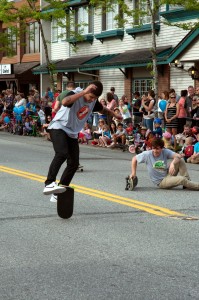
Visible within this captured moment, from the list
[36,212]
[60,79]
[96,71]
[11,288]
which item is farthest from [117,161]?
[60,79]

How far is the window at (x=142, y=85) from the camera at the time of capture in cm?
3055

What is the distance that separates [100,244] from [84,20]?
1148 inches

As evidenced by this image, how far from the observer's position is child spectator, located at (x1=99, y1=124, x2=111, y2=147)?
23.0 m

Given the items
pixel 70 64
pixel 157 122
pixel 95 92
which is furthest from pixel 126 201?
pixel 70 64

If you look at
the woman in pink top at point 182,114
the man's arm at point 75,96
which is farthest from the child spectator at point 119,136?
the man's arm at point 75,96

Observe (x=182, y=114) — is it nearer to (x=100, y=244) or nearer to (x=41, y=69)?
(x=100, y=244)

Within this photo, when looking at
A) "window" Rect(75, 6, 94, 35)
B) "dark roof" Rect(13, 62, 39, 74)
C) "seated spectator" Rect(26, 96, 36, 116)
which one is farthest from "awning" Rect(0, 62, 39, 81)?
"seated spectator" Rect(26, 96, 36, 116)

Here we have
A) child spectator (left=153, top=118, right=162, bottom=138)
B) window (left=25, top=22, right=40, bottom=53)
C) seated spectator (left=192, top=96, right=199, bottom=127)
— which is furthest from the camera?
window (left=25, top=22, right=40, bottom=53)

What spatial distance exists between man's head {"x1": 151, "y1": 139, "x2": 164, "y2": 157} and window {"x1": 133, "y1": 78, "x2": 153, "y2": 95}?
18.4 m

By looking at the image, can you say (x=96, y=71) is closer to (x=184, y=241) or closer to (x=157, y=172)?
(x=157, y=172)

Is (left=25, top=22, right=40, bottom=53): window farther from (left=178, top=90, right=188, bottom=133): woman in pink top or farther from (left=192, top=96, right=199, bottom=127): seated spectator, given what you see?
(left=192, top=96, right=199, bottom=127): seated spectator

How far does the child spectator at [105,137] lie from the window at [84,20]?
39.9ft

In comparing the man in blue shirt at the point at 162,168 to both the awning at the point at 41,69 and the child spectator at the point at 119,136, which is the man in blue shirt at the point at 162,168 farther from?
the awning at the point at 41,69

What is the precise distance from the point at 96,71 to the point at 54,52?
5.03 m
